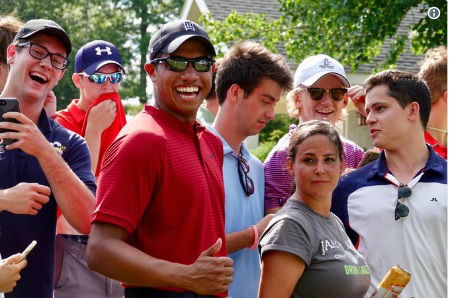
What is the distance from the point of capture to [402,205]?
4.61m

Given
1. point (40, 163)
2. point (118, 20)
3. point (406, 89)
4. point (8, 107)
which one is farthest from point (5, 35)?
point (118, 20)

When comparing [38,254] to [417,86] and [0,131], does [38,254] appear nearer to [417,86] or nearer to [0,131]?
[0,131]

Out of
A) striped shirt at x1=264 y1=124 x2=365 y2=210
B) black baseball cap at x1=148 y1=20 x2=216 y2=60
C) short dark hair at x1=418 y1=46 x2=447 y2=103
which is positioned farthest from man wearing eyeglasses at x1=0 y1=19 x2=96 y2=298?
short dark hair at x1=418 y1=46 x2=447 y2=103

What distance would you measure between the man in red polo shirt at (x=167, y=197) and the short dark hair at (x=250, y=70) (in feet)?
4.03

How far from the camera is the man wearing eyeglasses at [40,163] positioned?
3.84m

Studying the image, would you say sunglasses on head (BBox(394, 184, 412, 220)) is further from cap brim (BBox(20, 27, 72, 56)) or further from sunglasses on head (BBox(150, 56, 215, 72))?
cap brim (BBox(20, 27, 72, 56))

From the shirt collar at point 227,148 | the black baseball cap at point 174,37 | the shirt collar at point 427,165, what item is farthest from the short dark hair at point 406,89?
the black baseball cap at point 174,37

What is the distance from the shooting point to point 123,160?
3350 mm

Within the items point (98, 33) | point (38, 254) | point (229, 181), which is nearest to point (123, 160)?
point (38, 254)

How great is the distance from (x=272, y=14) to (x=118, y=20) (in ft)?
74.3

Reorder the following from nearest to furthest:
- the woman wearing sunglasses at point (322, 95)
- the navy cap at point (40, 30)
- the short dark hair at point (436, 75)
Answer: the navy cap at point (40, 30) < the woman wearing sunglasses at point (322, 95) < the short dark hair at point (436, 75)

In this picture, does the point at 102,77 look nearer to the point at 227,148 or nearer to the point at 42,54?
the point at 227,148

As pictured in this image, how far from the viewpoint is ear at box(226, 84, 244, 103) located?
16.4 feet

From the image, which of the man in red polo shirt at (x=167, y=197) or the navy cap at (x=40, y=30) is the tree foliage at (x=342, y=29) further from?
the man in red polo shirt at (x=167, y=197)
